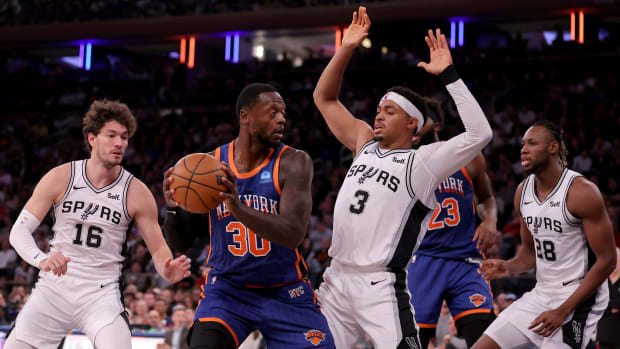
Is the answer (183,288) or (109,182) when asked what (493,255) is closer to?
(183,288)

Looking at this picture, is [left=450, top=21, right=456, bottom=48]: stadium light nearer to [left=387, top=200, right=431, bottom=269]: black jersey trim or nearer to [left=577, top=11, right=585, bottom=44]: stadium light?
[left=577, top=11, right=585, bottom=44]: stadium light

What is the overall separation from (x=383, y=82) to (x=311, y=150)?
12.7 ft

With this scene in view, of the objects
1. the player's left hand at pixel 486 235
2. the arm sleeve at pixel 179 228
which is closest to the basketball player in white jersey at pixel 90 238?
the arm sleeve at pixel 179 228

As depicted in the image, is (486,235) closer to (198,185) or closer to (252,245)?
(252,245)

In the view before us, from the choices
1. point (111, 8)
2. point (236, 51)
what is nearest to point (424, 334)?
point (111, 8)

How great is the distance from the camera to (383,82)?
69.5ft

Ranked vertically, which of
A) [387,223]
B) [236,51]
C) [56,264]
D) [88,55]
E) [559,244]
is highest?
[236,51]

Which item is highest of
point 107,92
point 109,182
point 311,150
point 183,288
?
point 107,92

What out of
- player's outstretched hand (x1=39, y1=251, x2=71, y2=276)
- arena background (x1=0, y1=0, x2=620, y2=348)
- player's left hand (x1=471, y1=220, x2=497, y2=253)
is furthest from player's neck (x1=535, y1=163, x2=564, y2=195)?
arena background (x1=0, y1=0, x2=620, y2=348)

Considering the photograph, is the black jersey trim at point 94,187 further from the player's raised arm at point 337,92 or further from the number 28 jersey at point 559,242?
the number 28 jersey at point 559,242

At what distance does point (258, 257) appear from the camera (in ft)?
14.6

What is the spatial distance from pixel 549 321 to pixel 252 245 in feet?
7.27

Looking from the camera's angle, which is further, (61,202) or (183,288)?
(183,288)

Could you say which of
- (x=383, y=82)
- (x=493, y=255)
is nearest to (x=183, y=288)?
(x=493, y=255)
